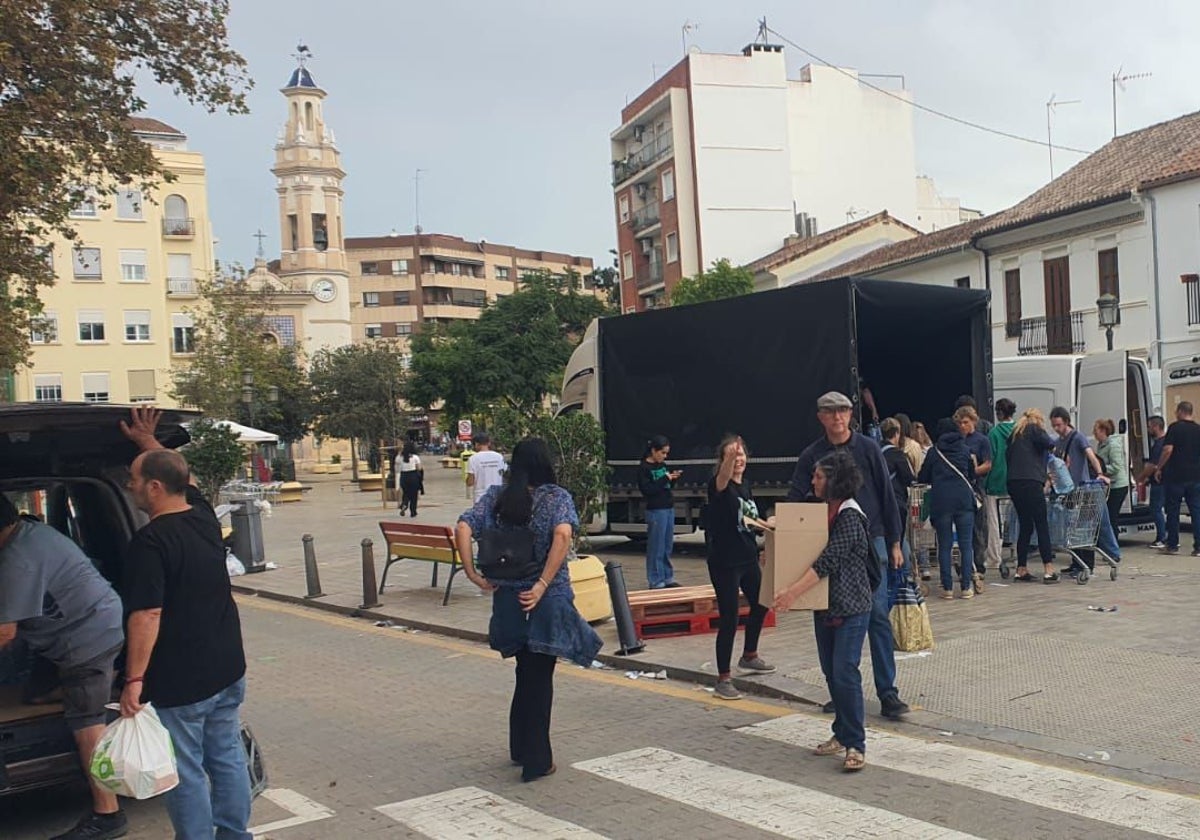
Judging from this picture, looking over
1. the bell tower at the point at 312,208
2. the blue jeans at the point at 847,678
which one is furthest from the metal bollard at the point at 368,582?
the bell tower at the point at 312,208

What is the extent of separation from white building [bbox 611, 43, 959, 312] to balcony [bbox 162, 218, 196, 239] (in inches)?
1030

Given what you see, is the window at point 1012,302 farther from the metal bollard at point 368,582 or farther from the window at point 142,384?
the window at point 142,384

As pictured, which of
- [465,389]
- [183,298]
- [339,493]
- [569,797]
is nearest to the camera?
[569,797]

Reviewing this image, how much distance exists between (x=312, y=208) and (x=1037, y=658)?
7240 centimetres

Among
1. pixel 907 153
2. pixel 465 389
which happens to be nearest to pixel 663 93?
pixel 907 153

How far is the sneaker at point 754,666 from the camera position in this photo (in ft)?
26.2

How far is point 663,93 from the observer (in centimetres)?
5353

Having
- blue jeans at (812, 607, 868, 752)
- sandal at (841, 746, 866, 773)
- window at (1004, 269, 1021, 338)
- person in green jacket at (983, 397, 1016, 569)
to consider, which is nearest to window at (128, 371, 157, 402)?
window at (1004, 269, 1021, 338)

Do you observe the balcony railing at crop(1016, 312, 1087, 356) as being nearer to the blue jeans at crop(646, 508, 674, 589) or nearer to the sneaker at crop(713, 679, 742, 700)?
the blue jeans at crop(646, 508, 674, 589)

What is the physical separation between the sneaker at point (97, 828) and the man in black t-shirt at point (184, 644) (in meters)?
1.16

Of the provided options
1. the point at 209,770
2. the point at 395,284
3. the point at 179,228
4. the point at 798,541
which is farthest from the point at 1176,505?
the point at 395,284

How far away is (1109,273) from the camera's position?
95.2 ft

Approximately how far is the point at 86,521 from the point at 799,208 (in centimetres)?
5079

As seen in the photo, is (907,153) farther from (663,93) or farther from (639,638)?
(639,638)
